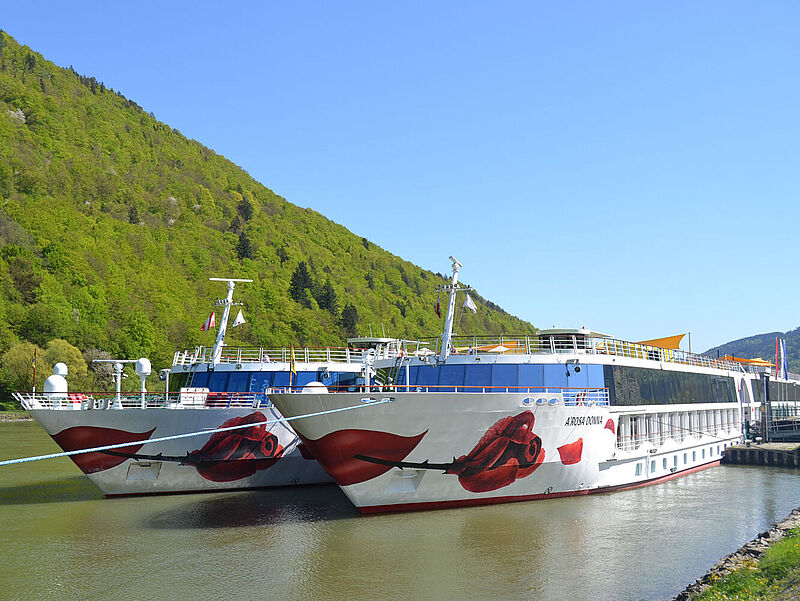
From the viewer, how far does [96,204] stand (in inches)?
4149

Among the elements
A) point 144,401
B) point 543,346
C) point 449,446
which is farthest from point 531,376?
point 144,401

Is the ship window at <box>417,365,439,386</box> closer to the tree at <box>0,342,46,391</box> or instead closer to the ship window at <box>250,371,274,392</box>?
the ship window at <box>250,371,274,392</box>

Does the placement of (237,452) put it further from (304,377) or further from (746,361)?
(746,361)

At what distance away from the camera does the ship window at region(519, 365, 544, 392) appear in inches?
820

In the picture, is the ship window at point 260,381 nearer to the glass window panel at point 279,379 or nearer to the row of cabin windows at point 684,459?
the glass window panel at point 279,379

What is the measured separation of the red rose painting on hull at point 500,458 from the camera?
741 inches

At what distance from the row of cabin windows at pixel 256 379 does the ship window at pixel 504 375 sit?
5.81 metres

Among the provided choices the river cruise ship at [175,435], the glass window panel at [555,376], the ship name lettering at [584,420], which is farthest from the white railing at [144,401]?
the ship name lettering at [584,420]

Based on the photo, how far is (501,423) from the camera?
1895cm

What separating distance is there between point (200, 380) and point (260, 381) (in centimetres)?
254

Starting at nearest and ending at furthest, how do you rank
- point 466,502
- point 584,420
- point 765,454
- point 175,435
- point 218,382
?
point 466,502, point 584,420, point 175,435, point 218,382, point 765,454

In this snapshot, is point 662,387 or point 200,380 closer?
point 662,387

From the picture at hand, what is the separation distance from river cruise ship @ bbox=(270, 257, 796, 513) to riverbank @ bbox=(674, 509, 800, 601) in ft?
20.2

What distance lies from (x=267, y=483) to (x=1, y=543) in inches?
351
